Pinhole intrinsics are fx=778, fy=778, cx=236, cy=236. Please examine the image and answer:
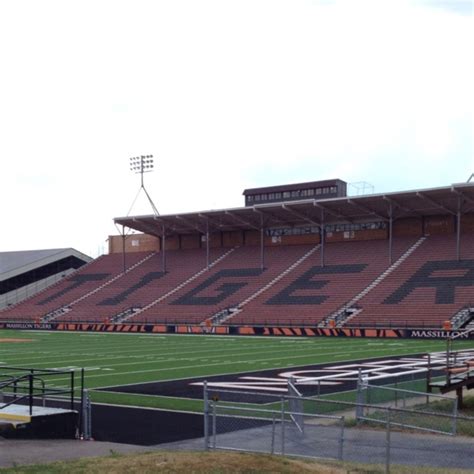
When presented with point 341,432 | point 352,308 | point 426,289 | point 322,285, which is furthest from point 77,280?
point 341,432

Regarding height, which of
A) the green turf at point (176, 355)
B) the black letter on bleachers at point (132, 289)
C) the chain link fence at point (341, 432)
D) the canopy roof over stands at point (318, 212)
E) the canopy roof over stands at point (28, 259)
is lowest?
the green turf at point (176, 355)

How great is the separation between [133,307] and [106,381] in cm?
3747

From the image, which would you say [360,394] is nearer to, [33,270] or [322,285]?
[322,285]

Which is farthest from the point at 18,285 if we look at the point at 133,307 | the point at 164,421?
the point at 164,421

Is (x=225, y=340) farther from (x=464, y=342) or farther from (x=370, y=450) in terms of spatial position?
(x=370, y=450)

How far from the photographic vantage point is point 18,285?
7638 cm

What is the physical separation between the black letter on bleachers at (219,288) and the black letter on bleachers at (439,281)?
44.1 ft

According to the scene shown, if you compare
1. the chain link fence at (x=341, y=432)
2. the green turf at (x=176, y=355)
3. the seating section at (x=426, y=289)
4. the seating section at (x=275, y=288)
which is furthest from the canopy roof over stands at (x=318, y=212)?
the chain link fence at (x=341, y=432)

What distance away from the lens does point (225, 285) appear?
5981cm

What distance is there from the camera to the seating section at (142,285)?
60.7 meters

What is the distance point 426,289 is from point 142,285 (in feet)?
84.5

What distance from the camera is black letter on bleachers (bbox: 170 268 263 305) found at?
57459mm

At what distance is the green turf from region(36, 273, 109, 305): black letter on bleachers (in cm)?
2472

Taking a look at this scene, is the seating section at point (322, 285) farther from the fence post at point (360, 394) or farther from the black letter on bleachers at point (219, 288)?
the fence post at point (360, 394)
